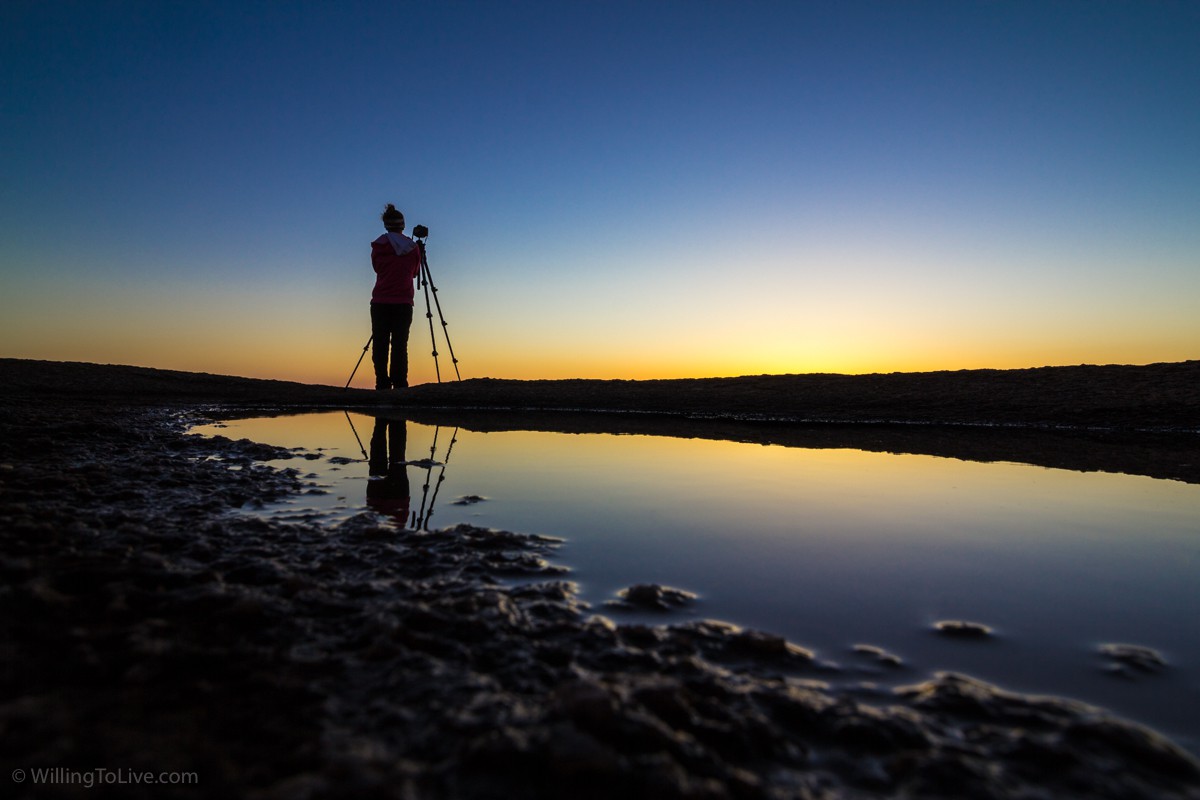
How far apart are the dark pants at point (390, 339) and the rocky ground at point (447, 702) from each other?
14020mm

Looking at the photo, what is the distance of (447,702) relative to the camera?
1.93 metres

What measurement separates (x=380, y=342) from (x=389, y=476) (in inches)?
467

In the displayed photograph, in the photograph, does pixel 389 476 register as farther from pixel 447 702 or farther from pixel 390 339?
pixel 390 339

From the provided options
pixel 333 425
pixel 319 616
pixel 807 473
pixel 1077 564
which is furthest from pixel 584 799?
pixel 333 425

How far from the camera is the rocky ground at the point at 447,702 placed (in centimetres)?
157

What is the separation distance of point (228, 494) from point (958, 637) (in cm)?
493

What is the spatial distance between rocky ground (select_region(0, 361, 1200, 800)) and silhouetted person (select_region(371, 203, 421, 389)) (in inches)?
547

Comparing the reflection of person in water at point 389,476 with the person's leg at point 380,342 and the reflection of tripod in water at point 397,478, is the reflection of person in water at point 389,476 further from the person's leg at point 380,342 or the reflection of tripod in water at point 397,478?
the person's leg at point 380,342

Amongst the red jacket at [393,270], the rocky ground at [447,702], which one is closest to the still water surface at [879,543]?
the rocky ground at [447,702]

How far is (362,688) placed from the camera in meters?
2.00

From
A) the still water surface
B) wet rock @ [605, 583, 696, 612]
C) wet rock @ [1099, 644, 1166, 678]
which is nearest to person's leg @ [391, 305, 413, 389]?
the still water surface

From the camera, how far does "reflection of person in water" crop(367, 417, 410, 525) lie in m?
4.70

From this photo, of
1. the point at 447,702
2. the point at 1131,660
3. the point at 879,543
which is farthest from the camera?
the point at 879,543

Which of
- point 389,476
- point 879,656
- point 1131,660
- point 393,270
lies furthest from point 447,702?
point 393,270
